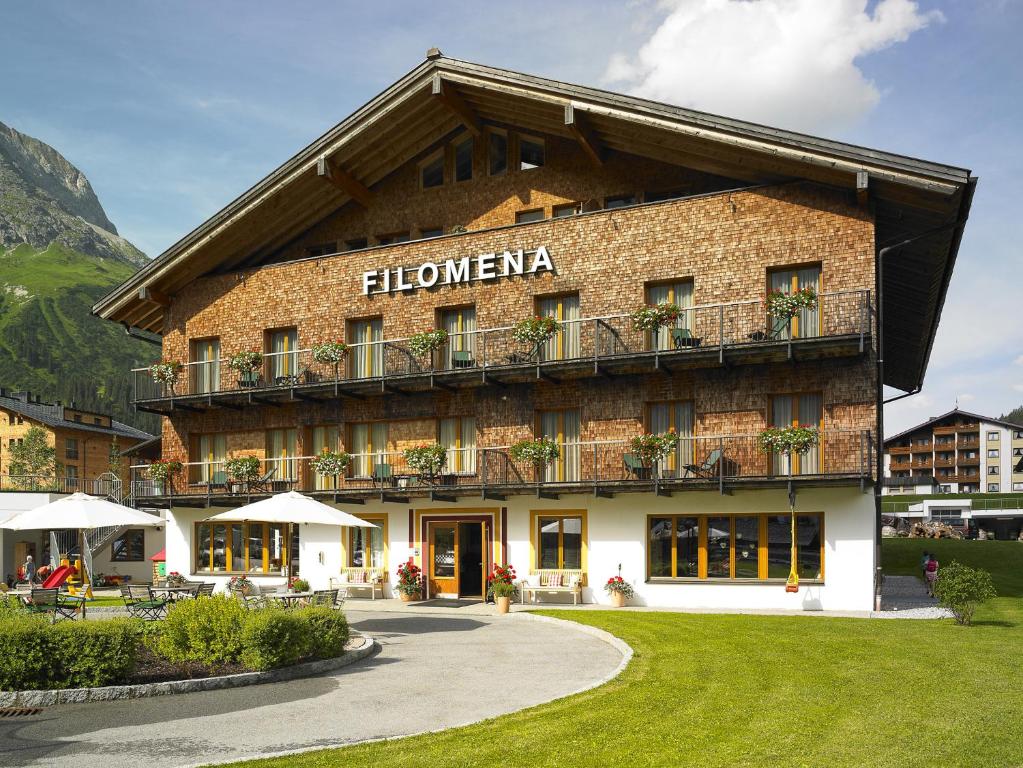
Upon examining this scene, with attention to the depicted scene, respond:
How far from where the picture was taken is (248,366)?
3306 centimetres

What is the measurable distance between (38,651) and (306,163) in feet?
68.3

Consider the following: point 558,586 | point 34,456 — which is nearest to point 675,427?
point 558,586

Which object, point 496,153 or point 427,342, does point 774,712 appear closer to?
point 427,342

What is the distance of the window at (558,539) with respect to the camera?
2862 cm

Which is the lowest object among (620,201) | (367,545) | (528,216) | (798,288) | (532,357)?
(367,545)

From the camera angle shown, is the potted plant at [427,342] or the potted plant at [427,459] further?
the potted plant at [427,342]

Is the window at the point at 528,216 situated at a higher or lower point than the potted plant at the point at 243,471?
higher

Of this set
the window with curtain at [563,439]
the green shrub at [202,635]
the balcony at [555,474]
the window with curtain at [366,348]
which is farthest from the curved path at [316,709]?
the window with curtain at [366,348]

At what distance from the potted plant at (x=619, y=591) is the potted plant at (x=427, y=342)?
870 cm

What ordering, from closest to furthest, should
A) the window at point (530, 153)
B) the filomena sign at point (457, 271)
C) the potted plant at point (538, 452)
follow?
1. the potted plant at point (538, 452)
2. the filomena sign at point (457, 271)
3. the window at point (530, 153)

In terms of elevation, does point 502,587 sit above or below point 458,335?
below

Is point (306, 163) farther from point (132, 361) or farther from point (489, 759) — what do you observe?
point (132, 361)

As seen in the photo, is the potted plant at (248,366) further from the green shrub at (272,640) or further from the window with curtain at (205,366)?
the green shrub at (272,640)

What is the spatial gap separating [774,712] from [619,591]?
1535 centimetres
